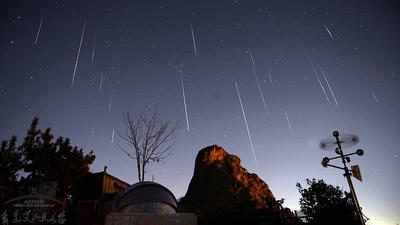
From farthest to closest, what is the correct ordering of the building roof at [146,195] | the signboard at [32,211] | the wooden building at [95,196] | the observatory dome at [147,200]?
the wooden building at [95,196], the signboard at [32,211], the building roof at [146,195], the observatory dome at [147,200]

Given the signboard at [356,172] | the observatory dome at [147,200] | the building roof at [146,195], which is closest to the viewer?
the signboard at [356,172]

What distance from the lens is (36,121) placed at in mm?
18172

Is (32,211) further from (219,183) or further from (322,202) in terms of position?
(219,183)

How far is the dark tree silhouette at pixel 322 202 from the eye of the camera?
42.5 ft

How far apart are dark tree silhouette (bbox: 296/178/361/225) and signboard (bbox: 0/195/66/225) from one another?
636 inches

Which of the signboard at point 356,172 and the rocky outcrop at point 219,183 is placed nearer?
the signboard at point 356,172

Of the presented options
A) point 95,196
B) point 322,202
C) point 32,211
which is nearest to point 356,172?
point 322,202

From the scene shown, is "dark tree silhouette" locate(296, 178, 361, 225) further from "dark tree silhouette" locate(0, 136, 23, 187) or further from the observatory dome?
"dark tree silhouette" locate(0, 136, 23, 187)

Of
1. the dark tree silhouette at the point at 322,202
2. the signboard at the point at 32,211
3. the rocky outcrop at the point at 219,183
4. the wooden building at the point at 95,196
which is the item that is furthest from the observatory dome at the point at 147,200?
the rocky outcrop at the point at 219,183

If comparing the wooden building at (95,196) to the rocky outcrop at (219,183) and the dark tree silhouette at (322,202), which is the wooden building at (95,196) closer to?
the dark tree silhouette at (322,202)

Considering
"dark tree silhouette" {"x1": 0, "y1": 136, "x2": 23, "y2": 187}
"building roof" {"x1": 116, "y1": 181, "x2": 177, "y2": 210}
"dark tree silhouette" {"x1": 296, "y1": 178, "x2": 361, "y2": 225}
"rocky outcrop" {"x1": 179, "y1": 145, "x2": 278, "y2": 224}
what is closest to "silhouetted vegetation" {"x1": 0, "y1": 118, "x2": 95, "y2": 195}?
"dark tree silhouette" {"x1": 0, "y1": 136, "x2": 23, "y2": 187}

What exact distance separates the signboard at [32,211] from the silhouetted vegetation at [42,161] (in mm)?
1540

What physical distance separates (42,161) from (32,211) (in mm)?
3497

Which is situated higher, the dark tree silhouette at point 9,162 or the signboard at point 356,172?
the dark tree silhouette at point 9,162
